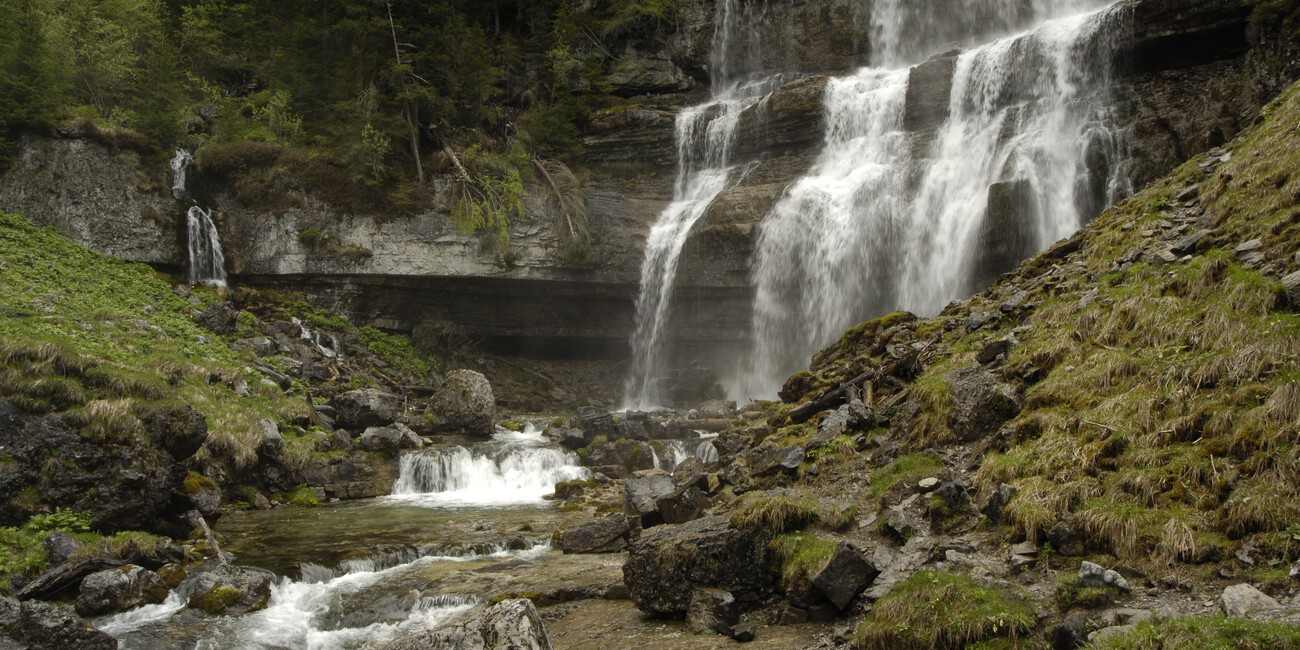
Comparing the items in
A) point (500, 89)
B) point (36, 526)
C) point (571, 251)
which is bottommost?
point (36, 526)

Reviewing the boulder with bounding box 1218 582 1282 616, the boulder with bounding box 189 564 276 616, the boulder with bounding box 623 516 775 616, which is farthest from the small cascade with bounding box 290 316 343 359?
the boulder with bounding box 1218 582 1282 616

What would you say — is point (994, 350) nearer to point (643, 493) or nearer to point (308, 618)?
point (643, 493)

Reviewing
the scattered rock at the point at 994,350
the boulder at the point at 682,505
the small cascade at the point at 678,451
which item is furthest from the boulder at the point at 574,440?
the scattered rock at the point at 994,350

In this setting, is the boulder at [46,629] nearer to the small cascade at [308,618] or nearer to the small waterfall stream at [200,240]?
the small cascade at [308,618]

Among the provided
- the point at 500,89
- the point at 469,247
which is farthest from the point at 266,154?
the point at 500,89

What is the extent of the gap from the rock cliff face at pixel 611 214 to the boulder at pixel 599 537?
14.5m

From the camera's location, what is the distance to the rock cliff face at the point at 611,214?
19953 mm

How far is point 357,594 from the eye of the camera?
9078 mm

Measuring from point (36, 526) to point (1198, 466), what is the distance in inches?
517

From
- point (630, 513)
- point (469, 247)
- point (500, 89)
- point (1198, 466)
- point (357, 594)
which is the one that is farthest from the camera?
point (500, 89)

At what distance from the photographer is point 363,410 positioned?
1814 cm

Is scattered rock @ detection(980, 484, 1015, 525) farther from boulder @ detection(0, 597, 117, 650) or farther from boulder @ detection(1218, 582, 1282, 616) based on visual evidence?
boulder @ detection(0, 597, 117, 650)

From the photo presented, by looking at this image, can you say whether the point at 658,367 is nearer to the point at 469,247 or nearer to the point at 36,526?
the point at 469,247

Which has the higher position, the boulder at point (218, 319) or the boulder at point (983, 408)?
the boulder at point (218, 319)
